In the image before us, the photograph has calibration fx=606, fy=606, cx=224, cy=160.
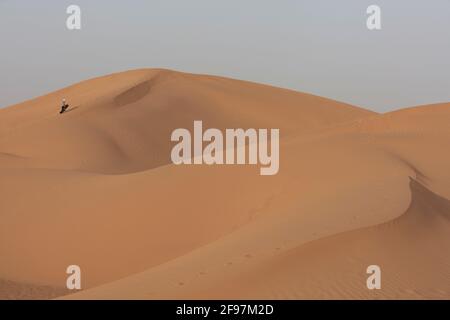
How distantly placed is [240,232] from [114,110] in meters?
24.6

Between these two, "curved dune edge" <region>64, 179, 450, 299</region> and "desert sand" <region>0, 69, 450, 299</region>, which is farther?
"desert sand" <region>0, 69, 450, 299</region>

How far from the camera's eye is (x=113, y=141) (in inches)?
1137

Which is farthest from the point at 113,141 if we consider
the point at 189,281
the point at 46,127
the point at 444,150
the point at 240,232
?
the point at 189,281

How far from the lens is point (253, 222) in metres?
10.7

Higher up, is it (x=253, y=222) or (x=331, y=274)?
(x=253, y=222)

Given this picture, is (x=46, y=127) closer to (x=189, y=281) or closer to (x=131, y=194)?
(x=131, y=194)

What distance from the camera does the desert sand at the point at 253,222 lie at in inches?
299

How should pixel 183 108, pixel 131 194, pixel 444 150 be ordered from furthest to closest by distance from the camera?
pixel 183 108, pixel 444 150, pixel 131 194

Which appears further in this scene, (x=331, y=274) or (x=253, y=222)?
(x=253, y=222)

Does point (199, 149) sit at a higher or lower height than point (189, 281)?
higher

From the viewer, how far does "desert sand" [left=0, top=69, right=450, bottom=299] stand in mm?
7605

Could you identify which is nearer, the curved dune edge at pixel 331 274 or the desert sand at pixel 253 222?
the curved dune edge at pixel 331 274
